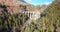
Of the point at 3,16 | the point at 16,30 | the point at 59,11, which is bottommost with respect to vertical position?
the point at 16,30

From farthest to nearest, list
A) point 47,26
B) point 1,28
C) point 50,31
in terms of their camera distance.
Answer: point 1,28 → point 47,26 → point 50,31

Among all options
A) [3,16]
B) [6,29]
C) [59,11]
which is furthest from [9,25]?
[59,11]

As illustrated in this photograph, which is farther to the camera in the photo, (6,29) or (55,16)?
(6,29)

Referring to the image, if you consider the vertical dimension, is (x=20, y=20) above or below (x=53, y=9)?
below

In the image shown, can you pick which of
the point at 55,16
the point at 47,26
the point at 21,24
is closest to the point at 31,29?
the point at 47,26

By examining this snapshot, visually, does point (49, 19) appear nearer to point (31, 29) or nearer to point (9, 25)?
point (31, 29)

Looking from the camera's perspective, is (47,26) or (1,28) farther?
(1,28)

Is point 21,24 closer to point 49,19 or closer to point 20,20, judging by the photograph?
point 20,20

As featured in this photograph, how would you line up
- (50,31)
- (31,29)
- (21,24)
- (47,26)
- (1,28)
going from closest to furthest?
(50,31), (47,26), (31,29), (1,28), (21,24)

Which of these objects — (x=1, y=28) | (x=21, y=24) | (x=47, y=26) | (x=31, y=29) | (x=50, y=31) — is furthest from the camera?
(x=21, y=24)
